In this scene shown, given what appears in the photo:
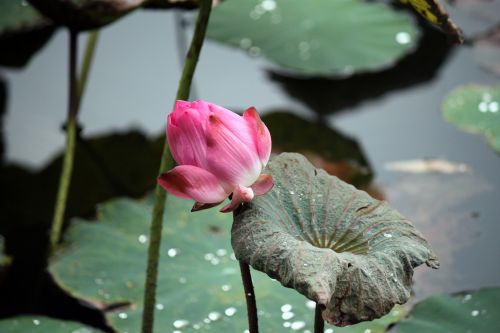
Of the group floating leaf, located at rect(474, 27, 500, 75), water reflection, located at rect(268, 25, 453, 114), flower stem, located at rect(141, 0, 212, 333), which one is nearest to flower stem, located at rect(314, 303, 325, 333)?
flower stem, located at rect(141, 0, 212, 333)

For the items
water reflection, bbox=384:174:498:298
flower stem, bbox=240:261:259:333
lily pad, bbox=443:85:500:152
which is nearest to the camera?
flower stem, bbox=240:261:259:333

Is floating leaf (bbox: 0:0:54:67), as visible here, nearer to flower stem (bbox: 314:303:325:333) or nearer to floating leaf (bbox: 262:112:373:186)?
floating leaf (bbox: 262:112:373:186)

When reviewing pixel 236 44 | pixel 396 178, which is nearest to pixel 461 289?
pixel 396 178

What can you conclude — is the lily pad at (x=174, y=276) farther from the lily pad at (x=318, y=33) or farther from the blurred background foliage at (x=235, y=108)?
the lily pad at (x=318, y=33)

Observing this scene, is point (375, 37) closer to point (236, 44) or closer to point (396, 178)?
point (236, 44)

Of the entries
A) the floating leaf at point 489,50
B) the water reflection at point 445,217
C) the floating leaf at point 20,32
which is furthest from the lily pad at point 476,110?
the floating leaf at point 20,32

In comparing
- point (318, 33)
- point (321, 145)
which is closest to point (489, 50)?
point (318, 33)
